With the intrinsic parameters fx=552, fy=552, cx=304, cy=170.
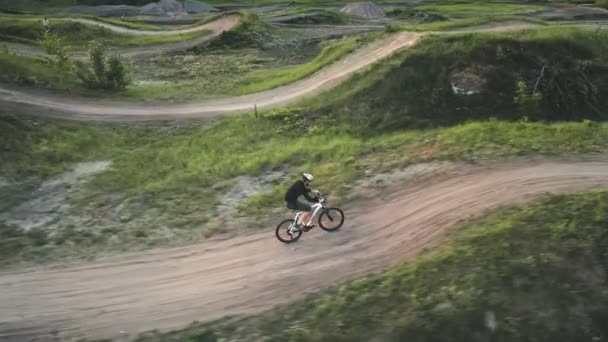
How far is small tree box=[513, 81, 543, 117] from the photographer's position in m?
27.4

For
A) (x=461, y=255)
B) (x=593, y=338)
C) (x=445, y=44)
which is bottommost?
(x=593, y=338)

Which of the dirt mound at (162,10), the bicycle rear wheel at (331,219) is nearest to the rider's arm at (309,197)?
the bicycle rear wheel at (331,219)

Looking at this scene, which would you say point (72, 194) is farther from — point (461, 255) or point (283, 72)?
point (283, 72)

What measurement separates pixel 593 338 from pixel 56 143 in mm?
25514

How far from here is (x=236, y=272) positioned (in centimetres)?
1766

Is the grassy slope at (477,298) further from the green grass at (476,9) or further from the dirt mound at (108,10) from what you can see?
the dirt mound at (108,10)

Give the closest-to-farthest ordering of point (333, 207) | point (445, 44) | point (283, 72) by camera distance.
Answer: point (333, 207) → point (445, 44) → point (283, 72)

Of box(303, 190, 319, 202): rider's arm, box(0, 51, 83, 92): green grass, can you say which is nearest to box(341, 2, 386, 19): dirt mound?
box(0, 51, 83, 92): green grass

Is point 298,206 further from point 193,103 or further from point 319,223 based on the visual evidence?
point 193,103

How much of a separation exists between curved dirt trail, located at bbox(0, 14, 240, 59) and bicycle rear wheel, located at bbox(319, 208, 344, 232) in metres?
40.9

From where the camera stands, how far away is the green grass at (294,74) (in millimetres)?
38013

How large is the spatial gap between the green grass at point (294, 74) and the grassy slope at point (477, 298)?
23139 millimetres

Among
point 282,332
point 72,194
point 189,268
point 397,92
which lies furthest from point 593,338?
point 72,194

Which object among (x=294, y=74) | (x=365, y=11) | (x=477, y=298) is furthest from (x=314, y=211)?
(x=365, y=11)
